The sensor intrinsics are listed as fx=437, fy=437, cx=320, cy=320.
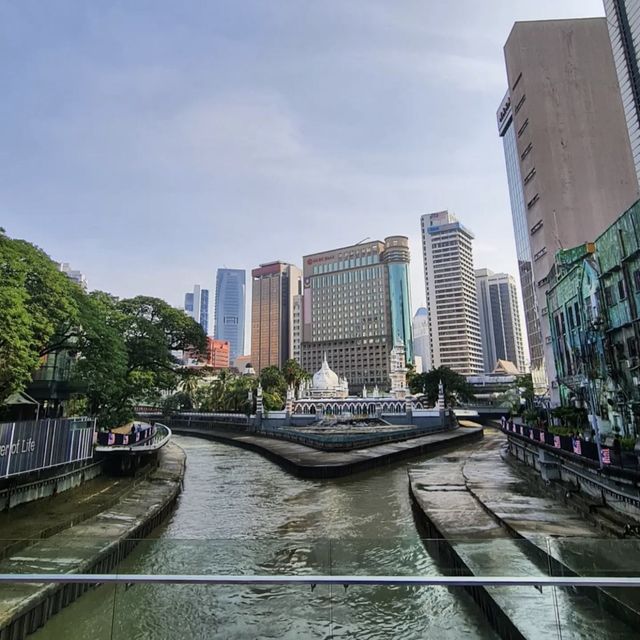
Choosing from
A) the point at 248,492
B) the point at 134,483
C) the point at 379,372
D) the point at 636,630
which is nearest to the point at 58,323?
the point at 134,483

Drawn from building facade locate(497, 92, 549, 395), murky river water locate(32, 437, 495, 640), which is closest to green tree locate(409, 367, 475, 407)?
building facade locate(497, 92, 549, 395)

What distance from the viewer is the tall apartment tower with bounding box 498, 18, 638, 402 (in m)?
58.2

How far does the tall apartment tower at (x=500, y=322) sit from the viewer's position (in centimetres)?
19062

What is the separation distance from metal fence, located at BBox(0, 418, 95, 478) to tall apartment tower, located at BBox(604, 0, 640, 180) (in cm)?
5501

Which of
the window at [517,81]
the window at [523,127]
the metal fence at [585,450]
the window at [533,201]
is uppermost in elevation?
the window at [517,81]

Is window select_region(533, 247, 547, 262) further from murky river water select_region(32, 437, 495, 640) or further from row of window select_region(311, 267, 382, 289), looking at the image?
row of window select_region(311, 267, 382, 289)

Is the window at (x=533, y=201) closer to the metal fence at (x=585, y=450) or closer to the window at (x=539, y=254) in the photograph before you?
the window at (x=539, y=254)

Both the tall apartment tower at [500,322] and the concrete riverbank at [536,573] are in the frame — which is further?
the tall apartment tower at [500,322]

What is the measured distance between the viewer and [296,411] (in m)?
75.0

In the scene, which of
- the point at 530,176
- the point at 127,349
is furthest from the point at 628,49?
the point at 127,349

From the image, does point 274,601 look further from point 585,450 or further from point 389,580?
point 585,450

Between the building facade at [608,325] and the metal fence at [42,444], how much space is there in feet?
84.7

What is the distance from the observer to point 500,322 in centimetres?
19475

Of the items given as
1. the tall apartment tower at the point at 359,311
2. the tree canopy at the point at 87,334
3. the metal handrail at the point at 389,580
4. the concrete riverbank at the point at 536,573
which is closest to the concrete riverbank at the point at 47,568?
the metal handrail at the point at 389,580
